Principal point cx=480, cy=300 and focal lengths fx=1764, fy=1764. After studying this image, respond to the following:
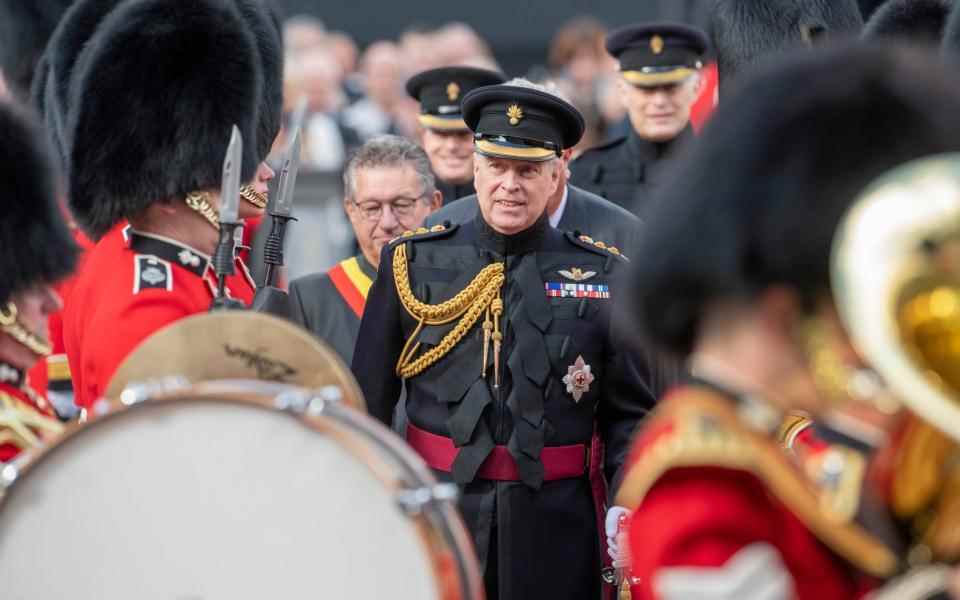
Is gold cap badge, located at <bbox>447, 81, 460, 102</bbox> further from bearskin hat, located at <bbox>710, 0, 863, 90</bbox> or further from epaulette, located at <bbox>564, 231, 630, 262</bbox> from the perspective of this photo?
epaulette, located at <bbox>564, 231, 630, 262</bbox>

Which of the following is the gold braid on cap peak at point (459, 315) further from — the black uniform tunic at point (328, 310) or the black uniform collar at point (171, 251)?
the black uniform collar at point (171, 251)

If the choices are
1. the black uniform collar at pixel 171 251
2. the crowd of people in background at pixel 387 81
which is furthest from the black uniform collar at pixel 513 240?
the crowd of people in background at pixel 387 81

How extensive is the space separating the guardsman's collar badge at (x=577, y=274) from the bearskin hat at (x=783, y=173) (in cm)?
253

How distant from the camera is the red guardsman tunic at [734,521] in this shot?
2.39 m

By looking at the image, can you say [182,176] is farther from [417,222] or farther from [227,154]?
[417,222]

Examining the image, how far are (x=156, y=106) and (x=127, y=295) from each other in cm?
60

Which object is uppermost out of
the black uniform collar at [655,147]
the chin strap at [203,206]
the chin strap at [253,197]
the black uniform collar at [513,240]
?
the chin strap at [203,206]

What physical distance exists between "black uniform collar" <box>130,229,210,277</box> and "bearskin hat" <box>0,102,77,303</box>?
359 mm

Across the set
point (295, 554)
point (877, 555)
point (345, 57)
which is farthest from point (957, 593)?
point (345, 57)

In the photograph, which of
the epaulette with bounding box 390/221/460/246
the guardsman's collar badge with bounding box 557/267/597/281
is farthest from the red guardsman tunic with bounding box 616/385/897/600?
the epaulette with bounding box 390/221/460/246

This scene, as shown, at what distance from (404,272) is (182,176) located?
3.50 feet

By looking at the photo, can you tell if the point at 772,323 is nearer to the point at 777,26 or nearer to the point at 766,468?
the point at 766,468

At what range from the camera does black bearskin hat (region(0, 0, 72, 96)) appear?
7.49 metres

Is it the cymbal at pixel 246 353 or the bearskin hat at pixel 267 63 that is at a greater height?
the bearskin hat at pixel 267 63
